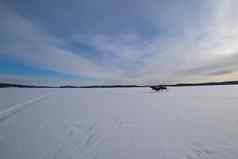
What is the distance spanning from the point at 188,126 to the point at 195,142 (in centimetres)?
103

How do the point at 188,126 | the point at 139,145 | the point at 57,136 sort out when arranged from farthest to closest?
the point at 188,126 → the point at 57,136 → the point at 139,145

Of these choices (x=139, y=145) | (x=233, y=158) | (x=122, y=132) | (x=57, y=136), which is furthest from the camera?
(x=122, y=132)

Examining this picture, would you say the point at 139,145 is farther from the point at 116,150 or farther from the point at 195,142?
the point at 195,142

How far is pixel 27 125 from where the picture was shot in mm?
3988

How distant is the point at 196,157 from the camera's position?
2.24 meters

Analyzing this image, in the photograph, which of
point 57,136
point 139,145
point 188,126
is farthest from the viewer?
point 188,126

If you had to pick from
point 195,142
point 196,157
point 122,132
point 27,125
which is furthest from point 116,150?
point 27,125

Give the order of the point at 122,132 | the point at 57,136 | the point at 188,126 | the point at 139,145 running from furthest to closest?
the point at 188,126 < the point at 122,132 < the point at 57,136 < the point at 139,145

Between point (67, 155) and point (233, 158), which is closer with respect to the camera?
point (233, 158)

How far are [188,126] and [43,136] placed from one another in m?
4.10

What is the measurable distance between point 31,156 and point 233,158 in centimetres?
372

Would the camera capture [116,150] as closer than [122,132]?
Yes

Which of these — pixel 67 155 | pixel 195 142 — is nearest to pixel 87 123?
pixel 67 155

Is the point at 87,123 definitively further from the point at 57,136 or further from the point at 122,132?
the point at 122,132
